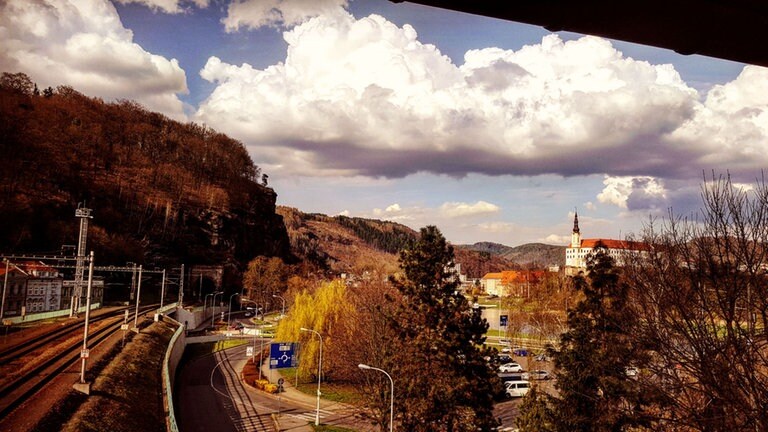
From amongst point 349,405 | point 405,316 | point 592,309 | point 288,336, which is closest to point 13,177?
point 288,336

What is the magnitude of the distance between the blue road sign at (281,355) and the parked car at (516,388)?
50.5ft

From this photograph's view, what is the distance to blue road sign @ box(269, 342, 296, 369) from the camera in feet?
105

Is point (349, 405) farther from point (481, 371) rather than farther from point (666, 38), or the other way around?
point (666, 38)

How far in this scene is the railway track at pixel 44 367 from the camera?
1938cm

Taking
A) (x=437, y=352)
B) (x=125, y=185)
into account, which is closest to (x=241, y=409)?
(x=437, y=352)

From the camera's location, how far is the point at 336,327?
39531mm

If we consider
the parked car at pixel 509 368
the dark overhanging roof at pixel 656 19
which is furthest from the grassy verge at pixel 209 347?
the dark overhanging roof at pixel 656 19

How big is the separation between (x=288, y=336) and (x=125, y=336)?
1191cm

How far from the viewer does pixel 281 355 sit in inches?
1278

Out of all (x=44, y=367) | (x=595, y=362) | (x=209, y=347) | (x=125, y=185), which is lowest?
(x=209, y=347)

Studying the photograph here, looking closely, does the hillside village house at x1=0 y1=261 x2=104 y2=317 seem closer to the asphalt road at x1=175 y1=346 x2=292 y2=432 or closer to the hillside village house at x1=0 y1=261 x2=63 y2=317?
the hillside village house at x1=0 y1=261 x2=63 y2=317

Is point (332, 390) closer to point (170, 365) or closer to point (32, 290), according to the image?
point (170, 365)

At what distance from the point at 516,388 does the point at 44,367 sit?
2892 centimetres

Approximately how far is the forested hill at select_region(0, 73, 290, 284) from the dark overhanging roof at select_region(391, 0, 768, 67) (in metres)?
63.6
